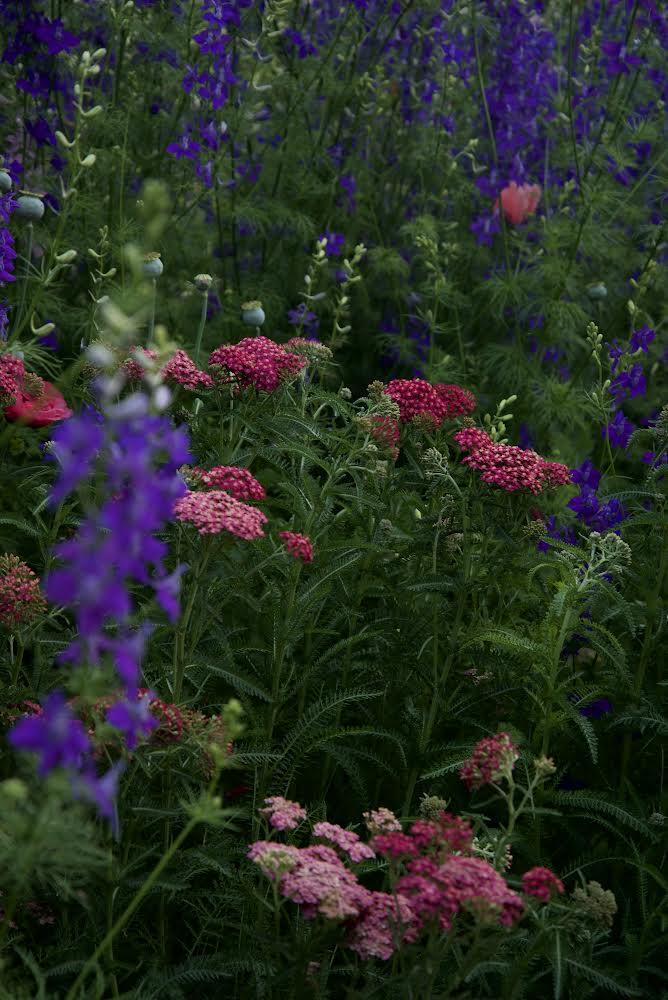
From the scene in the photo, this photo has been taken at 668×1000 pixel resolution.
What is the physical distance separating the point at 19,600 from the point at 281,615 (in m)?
0.59

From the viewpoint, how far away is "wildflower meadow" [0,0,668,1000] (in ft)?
5.44

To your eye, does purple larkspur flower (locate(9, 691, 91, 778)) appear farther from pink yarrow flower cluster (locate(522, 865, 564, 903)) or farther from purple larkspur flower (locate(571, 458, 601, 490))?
purple larkspur flower (locate(571, 458, 601, 490))

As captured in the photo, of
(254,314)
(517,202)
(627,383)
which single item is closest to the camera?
(254,314)

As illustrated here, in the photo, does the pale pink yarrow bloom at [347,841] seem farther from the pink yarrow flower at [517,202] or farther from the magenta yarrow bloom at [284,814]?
the pink yarrow flower at [517,202]

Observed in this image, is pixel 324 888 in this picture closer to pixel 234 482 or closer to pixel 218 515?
pixel 218 515

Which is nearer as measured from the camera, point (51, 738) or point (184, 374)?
point (51, 738)

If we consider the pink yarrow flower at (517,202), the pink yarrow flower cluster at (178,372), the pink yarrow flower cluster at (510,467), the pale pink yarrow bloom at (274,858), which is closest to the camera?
the pale pink yarrow bloom at (274,858)

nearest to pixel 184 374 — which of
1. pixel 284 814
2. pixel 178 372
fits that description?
pixel 178 372

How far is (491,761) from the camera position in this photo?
1.90 meters

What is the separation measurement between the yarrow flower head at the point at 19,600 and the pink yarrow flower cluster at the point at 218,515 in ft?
1.16

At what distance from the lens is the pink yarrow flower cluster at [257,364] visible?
8.34 feet

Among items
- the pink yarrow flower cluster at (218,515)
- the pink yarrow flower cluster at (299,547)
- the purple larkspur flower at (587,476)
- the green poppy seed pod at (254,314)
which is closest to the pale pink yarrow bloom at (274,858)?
the pink yarrow flower cluster at (218,515)

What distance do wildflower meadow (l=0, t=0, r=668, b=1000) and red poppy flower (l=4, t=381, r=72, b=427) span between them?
1 centimetres

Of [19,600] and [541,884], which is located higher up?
[541,884]
